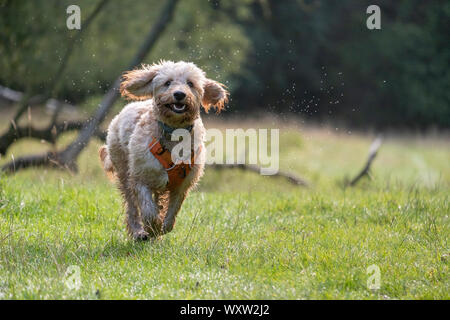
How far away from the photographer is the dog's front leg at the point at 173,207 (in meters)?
5.68

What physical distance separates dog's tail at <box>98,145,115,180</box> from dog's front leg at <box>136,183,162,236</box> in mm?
1105

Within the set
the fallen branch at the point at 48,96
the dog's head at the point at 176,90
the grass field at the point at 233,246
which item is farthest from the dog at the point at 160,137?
the fallen branch at the point at 48,96

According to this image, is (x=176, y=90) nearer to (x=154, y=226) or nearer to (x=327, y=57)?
(x=154, y=226)

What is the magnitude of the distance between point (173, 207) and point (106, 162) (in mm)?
1360

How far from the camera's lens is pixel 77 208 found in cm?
655

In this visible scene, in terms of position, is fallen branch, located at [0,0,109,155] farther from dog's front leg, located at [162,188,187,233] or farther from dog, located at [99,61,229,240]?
dog's front leg, located at [162,188,187,233]

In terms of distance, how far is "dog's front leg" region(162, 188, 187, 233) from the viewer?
5676mm

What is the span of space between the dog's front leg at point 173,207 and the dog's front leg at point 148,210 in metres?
0.10

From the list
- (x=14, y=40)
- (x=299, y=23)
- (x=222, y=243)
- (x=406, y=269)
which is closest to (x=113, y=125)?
(x=222, y=243)

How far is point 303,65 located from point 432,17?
26.6 ft

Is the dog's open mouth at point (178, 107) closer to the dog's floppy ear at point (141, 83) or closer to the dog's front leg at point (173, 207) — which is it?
the dog's floppy ear at point (141, 83)

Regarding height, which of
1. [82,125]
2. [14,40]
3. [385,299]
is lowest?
[385,299]
